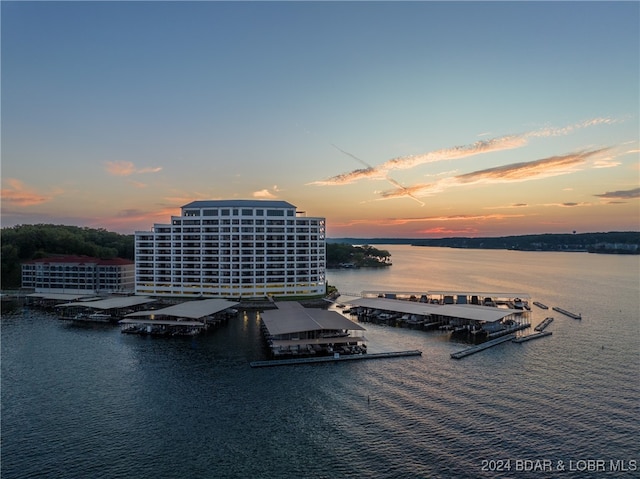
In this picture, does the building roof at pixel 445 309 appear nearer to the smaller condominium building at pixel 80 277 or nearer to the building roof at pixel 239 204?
the building roof at pixel 239 204

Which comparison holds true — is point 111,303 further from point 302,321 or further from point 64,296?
point 302,321

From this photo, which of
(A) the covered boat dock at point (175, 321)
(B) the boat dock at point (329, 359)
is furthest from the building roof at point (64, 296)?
(B) the boat dock at point (329, 359)

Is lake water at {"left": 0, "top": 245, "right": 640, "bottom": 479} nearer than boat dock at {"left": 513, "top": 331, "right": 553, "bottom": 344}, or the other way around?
lake water at {"left": 0, "top": 245, "right": 640, "bottom": 479}

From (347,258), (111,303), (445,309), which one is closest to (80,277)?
(111,303)

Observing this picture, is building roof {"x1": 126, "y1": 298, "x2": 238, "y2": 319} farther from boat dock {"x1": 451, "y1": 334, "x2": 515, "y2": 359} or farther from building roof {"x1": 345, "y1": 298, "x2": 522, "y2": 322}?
boat dock {"x1": 451, "y1": 334, "x2": 515, "y2": 359}

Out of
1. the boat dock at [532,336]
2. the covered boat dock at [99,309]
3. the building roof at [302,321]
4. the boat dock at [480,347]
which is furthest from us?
the covered boat dock at [99,309]

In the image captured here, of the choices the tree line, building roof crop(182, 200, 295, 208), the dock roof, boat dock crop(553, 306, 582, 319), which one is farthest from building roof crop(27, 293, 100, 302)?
the tree line
